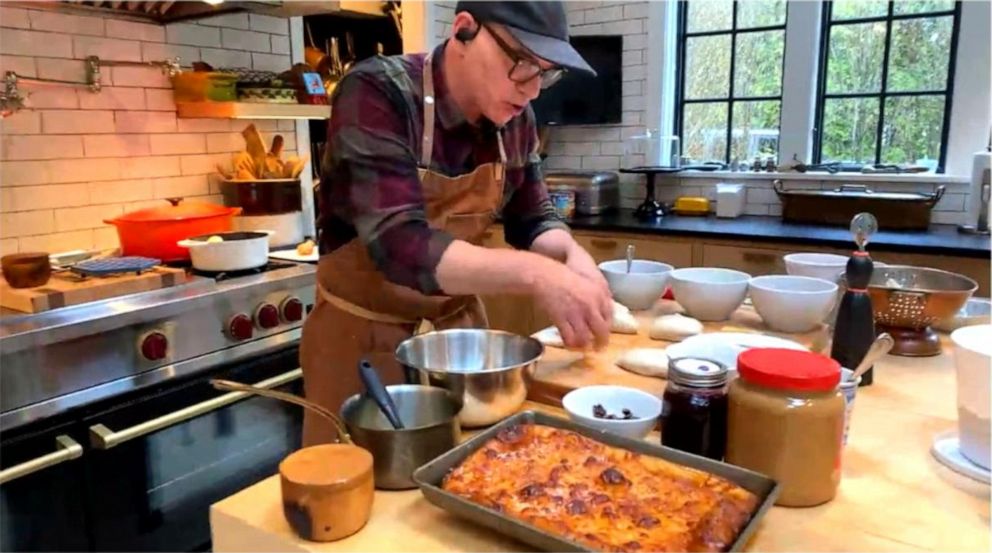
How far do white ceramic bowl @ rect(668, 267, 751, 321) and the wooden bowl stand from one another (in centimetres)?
164

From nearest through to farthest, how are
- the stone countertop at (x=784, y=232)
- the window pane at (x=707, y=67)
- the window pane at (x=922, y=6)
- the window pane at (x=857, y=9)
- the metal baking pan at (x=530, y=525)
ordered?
the metal baking pan at (x=530, y=525) < the stone countertop at (x=784, y=232) < the window pane at (x=922, y=6) < the window pane at (x=857, y=9) < the window pane at (x=707, y=67)

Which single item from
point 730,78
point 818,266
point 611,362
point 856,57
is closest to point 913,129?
point 856,57

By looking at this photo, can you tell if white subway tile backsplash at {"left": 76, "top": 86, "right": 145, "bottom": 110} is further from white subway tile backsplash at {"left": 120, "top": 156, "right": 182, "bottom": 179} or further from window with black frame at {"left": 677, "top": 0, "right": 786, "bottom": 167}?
window with black frame at {"left": 677, "top": 0, "right": 786, "bottom": 167}

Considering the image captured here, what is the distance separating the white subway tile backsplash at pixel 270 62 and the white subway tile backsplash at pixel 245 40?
3cm

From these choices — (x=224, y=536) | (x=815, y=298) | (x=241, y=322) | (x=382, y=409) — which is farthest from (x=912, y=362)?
(x=241, y=322)

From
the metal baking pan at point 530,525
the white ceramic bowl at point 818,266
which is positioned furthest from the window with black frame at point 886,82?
the metal baking pan at point 530,525

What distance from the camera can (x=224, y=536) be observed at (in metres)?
0.91

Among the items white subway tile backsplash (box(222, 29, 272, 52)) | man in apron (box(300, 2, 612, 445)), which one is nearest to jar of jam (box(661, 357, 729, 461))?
man in apron (box(300, 2, 612, 445))

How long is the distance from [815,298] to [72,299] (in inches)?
71.0

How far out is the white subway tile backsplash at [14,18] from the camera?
2211mm

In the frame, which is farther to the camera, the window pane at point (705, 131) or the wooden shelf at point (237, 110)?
the window pane at point (705, 131)

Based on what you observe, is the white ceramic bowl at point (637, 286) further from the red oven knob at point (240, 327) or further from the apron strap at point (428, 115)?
the red oven knob at point (240, 327)

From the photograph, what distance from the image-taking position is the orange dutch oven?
2.32 m

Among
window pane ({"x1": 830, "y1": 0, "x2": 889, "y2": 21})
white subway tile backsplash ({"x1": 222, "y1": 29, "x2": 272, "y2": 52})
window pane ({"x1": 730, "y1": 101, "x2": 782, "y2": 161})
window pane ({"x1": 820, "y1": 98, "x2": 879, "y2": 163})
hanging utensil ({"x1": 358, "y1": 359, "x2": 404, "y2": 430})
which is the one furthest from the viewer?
window pane ({"x1": 730, "y1": 101, "x2": 782, "y2": 161})
